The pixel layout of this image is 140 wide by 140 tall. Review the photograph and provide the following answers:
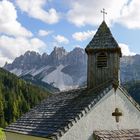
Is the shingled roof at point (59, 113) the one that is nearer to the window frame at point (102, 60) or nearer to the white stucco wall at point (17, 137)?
the white stucco wall at point (17, 137)

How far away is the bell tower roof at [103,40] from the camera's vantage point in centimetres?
A: 2542

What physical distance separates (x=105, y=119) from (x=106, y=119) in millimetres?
80

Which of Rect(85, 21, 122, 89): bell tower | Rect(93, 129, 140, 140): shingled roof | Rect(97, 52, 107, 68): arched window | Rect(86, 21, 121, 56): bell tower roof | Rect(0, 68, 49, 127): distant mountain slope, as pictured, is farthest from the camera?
Rect(0, 68, 49, 127): distant mountain slope

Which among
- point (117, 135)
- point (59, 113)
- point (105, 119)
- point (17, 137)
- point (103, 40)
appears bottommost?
point (17, 137)

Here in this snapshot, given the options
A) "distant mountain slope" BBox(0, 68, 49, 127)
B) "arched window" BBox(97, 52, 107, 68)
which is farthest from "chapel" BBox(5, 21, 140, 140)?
"distant mountain slope" BBox(0, 68, 49, 127)

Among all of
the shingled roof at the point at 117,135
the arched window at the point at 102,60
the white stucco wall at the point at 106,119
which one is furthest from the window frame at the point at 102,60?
the shingled roof at the point at 117,135

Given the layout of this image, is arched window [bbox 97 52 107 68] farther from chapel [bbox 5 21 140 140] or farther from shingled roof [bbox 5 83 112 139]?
shingled roof [bbox 5 83 112 139]

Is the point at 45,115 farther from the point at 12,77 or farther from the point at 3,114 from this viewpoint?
the point at 12,77

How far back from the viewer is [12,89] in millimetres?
160500

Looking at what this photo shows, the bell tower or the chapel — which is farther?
the bell tower

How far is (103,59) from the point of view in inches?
1008

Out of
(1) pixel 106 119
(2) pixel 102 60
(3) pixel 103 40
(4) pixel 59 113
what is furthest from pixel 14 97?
(1) pixel 106 119

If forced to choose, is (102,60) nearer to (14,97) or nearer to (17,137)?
(17,137)

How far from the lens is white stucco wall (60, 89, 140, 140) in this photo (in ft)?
68.0
